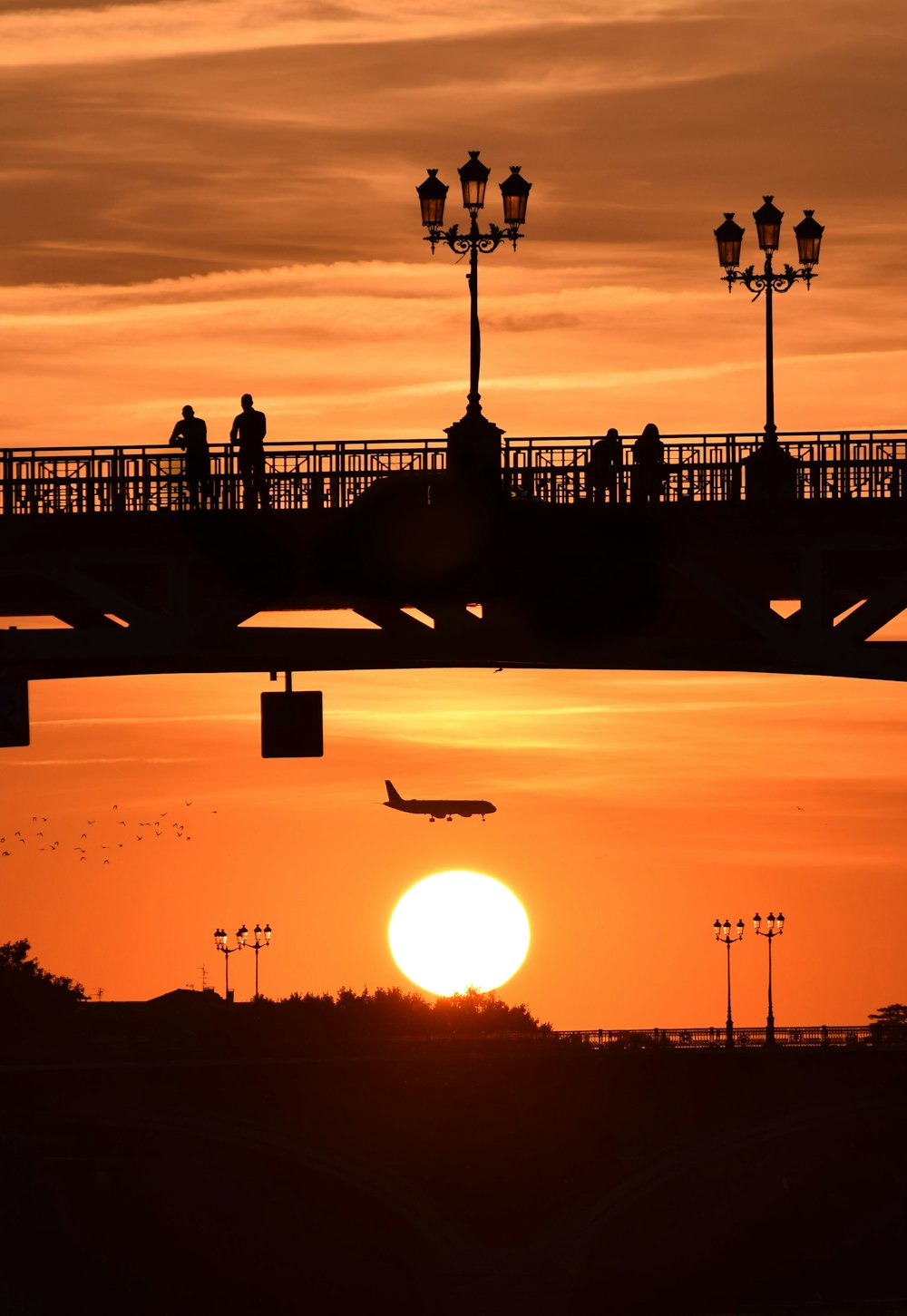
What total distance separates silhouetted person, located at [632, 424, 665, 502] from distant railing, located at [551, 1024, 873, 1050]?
6435 centimetres

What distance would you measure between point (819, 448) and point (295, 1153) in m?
66.3

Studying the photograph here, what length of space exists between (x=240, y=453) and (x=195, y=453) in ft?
1.88

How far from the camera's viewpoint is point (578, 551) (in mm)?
33906

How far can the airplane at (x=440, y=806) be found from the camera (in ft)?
425

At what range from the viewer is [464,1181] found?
103m

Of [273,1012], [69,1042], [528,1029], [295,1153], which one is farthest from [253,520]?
[528,1029]

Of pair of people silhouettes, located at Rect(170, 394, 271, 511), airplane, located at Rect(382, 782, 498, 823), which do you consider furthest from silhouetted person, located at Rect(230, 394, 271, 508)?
airplane, located at Rect(382, 782, 498, 823)

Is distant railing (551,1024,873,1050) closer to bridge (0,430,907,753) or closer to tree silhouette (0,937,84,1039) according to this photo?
tree silhouette (0,937,84,1039)

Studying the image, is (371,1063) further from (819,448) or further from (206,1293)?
(819,448)

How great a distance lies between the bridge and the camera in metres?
33.3

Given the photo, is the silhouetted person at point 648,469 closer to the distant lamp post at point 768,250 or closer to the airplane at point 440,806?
the distant lamp post at point 768,250

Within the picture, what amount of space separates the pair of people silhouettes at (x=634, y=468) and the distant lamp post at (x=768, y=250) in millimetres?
3939

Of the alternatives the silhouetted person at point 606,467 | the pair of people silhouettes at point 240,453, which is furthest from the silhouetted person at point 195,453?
the silhouetted person at point 606,467

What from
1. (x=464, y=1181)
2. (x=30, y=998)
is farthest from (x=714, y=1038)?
(x=30, y=998)
